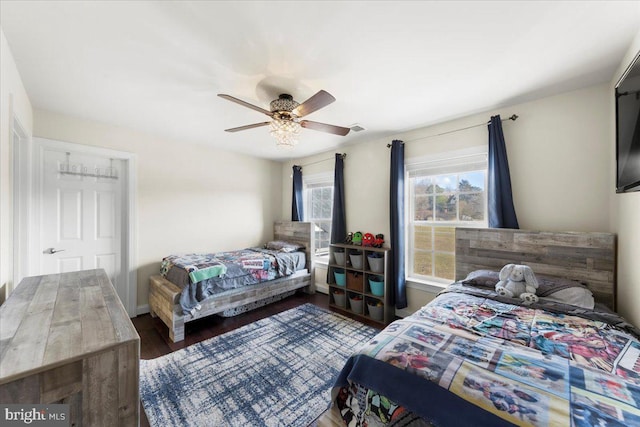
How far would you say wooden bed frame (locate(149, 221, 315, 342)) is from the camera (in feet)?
8.64

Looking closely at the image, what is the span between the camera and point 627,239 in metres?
1.70

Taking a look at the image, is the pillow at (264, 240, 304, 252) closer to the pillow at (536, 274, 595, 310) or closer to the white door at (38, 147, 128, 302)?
the white door at (38, 147, 128, 302)

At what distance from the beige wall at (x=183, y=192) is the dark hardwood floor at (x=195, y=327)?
58 cm

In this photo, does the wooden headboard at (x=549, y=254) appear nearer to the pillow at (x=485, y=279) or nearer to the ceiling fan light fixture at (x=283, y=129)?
the pillow at (x=485, y=279)

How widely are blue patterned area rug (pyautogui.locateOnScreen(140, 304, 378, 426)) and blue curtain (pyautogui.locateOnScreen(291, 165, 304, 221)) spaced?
83.6 inches

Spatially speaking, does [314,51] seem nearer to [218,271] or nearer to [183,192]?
[218,271]

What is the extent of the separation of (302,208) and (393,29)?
3464 mm

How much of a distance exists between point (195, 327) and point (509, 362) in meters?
3.12

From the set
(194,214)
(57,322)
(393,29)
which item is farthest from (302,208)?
(57,322)

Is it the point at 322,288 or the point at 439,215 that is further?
the point at 322,288

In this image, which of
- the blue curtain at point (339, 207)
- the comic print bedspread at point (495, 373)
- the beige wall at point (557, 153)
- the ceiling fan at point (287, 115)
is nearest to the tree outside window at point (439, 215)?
the beige wall at point (557, 153)

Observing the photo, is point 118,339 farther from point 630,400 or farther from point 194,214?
point 194,214

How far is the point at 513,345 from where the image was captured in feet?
4.20

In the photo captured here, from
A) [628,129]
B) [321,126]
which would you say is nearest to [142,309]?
[321,126]
